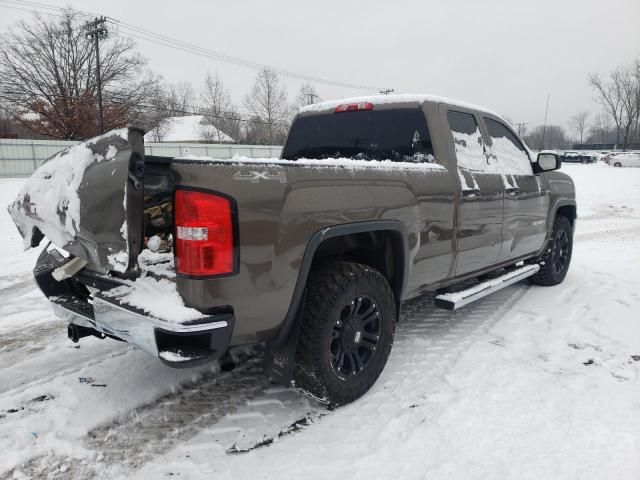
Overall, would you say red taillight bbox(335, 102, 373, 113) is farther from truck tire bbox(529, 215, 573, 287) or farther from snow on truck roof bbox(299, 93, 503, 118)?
truck tire bbox(529, 215, 573, 287)

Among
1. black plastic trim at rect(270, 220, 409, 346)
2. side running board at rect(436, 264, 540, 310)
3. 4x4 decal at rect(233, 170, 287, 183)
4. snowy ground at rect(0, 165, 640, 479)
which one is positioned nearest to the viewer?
4x4 decal at rect(233, 170, 287, 183)

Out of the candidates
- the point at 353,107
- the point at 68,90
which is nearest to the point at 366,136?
the point at 353,107

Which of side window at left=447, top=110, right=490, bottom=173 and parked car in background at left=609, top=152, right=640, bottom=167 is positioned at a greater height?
parked car in background at left=609, top=152, right=640, bottom=167

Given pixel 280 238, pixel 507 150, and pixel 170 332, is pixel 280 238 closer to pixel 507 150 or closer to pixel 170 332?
pixel 170 332

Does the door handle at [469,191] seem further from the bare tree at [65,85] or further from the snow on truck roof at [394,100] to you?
the bare tree at [65,85]

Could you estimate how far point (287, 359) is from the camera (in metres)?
2.55

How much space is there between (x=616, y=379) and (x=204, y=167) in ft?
9.92

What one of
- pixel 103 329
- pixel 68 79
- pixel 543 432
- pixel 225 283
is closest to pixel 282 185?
pixel 225 283

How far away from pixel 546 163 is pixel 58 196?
14.4 ft

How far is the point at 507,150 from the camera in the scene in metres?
4.50

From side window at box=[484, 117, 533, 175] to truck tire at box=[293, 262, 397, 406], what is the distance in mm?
2160

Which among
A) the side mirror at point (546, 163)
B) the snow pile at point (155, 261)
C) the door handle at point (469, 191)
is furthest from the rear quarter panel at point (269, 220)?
the side mirror at point (546, 163)

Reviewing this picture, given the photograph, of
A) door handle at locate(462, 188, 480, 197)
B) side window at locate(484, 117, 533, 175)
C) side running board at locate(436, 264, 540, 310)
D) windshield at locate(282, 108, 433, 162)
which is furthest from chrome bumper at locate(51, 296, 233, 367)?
side window at locate(484, 117, 533, 175)

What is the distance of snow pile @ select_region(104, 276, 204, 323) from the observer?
6.71 ft
